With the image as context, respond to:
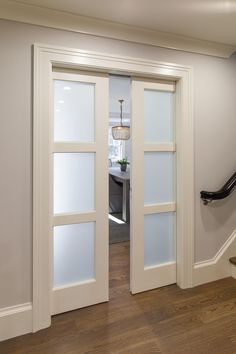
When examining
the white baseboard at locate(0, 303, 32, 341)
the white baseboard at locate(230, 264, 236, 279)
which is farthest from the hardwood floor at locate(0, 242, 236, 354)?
the white baseboard at locate(230, 264, 236, 279)

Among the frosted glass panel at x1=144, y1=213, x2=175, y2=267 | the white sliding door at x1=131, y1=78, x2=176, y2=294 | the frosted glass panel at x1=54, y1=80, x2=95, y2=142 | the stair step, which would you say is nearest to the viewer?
the frosted glass panel at x1=54, y1=80, x2=95, y2=142

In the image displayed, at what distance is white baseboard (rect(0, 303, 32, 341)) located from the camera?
1812mm

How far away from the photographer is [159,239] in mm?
2510

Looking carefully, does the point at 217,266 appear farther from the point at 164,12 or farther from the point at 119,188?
the point at 119,188

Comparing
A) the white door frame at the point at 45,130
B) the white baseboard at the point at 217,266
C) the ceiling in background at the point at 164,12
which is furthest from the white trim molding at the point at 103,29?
the white baseboard at the point at 217,266

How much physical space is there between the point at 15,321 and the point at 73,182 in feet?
3.65

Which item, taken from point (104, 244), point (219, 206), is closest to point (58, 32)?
point (104, 244)

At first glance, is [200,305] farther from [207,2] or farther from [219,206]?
[207,2]

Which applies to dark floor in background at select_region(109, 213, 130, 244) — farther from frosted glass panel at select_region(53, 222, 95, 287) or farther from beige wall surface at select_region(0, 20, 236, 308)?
beige wall surface at select_region(0, 20, 236, 308)

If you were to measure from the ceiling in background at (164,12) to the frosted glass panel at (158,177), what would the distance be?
1086 mm

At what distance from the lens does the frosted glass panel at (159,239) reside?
2455mm

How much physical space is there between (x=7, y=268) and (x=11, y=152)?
0.84m

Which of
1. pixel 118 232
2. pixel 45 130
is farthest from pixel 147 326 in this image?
pixel 118 232

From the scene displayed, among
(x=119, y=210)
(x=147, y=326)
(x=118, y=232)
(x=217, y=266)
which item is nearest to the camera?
(x=147, y=326)
